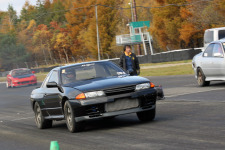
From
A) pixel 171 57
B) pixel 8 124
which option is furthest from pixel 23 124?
pixel 171 57

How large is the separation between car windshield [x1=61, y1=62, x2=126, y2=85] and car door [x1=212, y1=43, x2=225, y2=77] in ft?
20.6

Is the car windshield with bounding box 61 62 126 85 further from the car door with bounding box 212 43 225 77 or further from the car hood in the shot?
the car door with bounding box 212 43 225 77

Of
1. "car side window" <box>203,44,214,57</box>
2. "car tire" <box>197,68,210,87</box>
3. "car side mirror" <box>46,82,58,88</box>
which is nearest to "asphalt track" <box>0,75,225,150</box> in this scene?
"car side mirror" <box>46,82,58,88</box>

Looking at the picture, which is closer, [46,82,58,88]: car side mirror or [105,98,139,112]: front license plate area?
[105,98,139,112]: front license plate area

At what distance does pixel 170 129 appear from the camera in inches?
358

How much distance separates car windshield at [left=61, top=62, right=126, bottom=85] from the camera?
430 inches

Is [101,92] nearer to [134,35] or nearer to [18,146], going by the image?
[18,146]

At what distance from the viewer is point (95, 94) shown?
9688 mm

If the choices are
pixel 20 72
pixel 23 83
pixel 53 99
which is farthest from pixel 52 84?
pixel 20 72

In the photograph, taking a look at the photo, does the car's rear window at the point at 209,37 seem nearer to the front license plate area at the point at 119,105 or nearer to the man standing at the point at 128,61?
the man standing at the point at 128,61

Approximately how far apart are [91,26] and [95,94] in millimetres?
75322

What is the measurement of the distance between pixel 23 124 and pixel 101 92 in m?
4.26

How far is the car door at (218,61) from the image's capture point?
16.7m

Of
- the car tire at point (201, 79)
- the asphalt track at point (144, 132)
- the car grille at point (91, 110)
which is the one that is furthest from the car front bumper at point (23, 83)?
the car grille at point (91, 110)
